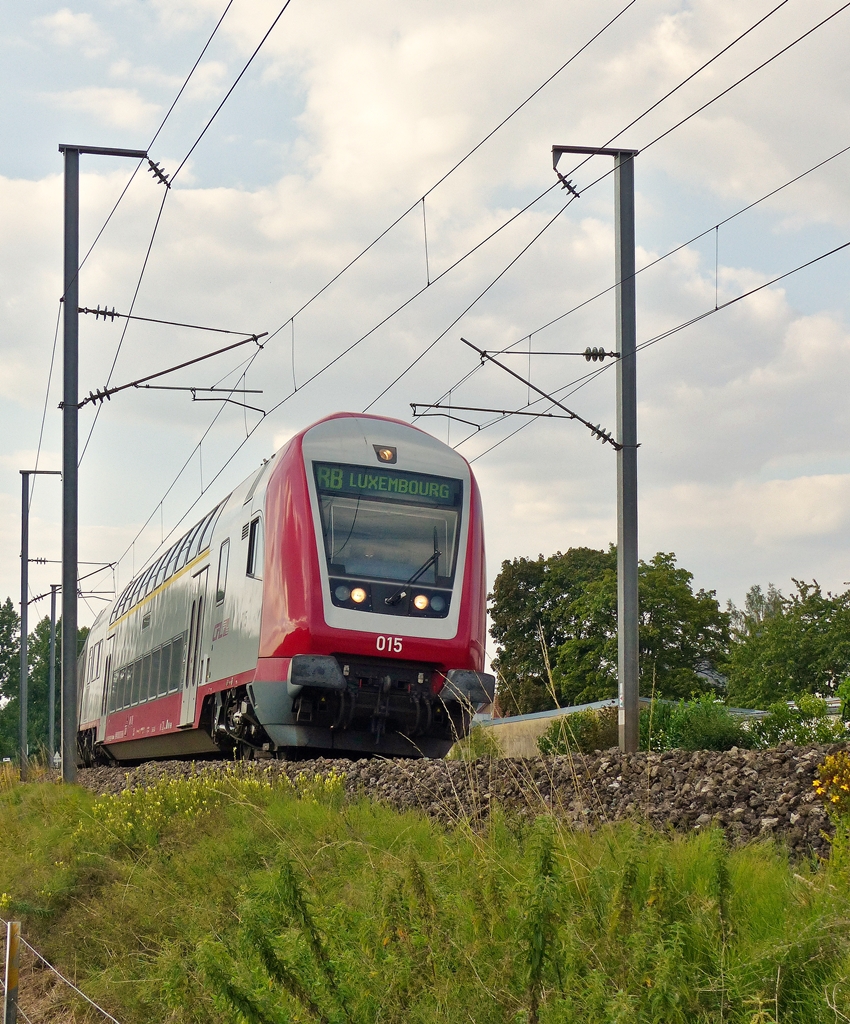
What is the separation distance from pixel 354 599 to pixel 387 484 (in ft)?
4.75

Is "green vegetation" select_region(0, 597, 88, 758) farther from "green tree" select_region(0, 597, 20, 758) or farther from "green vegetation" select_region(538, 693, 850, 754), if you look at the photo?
"green vegetation" select_region(538, 693, 850, 754)

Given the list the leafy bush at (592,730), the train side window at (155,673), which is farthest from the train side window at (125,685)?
the leafy bush at (592,730)

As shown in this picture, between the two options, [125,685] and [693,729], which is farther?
[125,685]

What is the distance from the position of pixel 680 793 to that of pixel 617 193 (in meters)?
10.1

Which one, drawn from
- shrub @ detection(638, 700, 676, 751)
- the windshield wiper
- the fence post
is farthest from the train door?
the fence post

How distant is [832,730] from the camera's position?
17.4 m

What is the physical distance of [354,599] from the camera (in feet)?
44.0

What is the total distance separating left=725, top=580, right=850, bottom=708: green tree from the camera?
52188mm

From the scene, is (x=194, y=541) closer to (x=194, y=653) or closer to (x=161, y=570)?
(x=194, y=653)

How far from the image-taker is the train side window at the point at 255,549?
14.2 m

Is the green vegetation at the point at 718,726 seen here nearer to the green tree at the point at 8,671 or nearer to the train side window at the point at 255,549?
the train side window at the point at 255,549

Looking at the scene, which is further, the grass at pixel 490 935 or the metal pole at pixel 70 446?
the metal pole at pixel 70 446

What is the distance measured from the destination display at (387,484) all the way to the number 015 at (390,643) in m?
1.62

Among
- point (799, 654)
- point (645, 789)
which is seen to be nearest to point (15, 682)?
point (799, 654)
